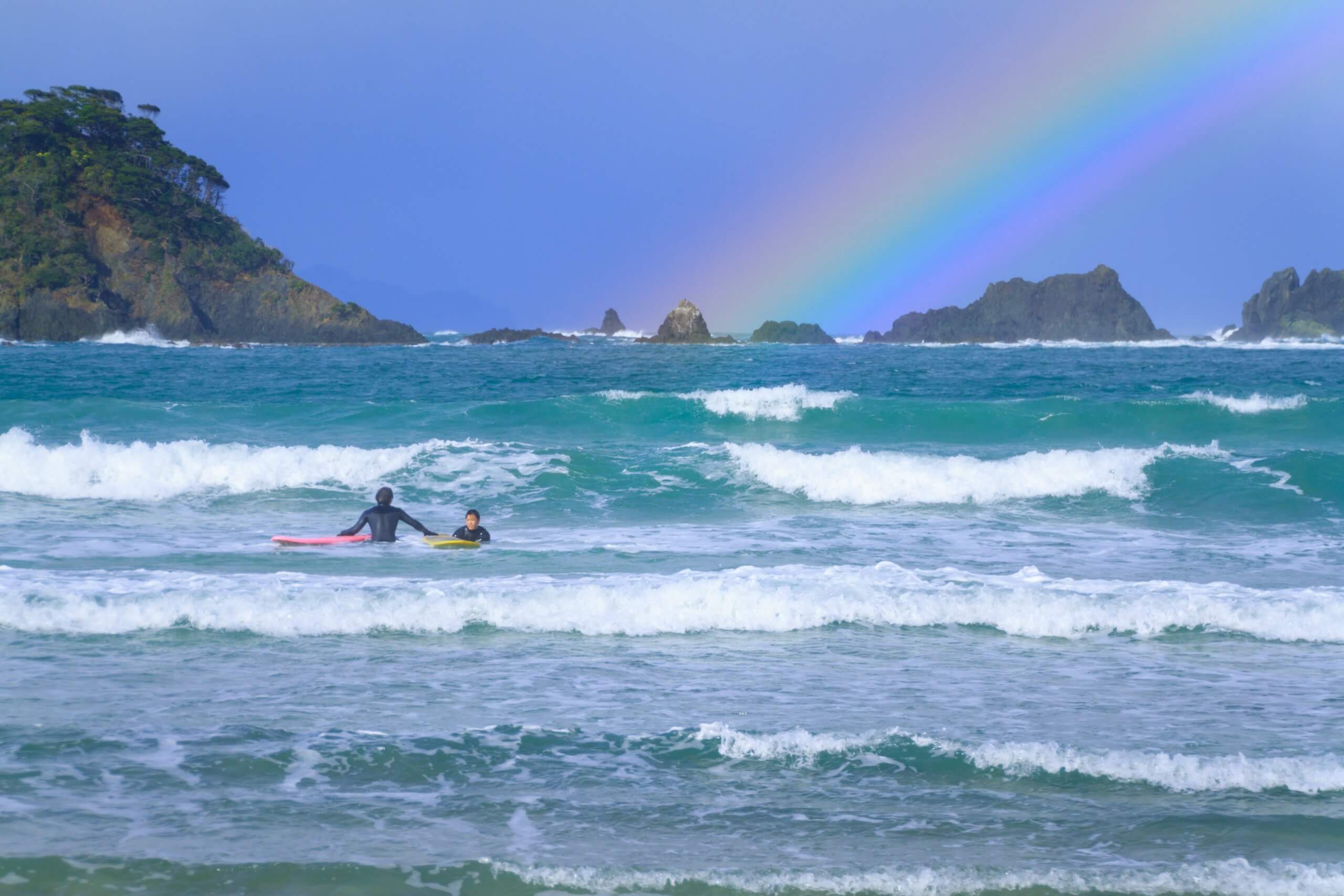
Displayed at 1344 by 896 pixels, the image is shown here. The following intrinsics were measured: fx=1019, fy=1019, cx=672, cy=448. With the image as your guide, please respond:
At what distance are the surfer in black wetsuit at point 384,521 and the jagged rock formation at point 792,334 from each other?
90310 mm

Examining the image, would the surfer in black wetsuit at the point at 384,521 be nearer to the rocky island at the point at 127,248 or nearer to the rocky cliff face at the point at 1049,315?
the rocky island at the point at 127,248

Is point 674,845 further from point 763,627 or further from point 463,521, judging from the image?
point 463,521

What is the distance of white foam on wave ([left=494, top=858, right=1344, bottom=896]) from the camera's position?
4617 mm

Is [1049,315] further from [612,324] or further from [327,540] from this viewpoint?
[327,540]

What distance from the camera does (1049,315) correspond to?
98.1 metres

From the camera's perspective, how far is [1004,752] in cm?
608

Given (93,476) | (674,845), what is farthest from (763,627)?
(93,476)

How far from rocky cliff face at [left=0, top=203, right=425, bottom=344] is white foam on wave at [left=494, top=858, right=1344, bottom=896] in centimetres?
7873

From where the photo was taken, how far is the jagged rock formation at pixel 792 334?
103 metres

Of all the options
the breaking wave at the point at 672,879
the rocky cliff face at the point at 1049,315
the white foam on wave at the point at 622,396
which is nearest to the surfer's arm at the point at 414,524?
the breaking wave at the point at 672,879

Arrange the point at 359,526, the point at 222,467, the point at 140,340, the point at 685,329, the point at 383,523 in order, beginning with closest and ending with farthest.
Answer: the point at 359,526 < the point at 383,523 < the point at 222,467 < the point at 140,340 < the point at 685,329

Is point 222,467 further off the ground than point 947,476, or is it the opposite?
point 222,467

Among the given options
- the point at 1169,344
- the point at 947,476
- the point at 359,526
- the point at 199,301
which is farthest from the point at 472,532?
the point at 1169,344

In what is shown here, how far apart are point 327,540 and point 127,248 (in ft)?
256
